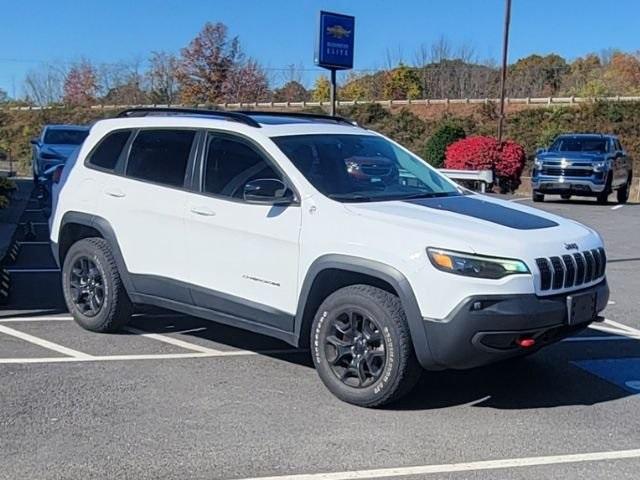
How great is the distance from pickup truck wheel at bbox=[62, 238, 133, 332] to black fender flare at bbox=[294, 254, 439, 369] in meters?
2.21

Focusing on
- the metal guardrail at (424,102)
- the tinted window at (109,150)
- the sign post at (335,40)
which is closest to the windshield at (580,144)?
the sign post at (335,40)

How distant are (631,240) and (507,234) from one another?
10112 mm

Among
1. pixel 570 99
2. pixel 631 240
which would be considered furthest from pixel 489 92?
pixel 631 240

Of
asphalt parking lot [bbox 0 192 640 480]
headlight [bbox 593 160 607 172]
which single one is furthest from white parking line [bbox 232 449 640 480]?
headlight [bbox 593 160 607 172]

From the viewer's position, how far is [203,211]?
19.8 ft

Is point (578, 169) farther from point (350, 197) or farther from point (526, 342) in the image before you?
point (526, 342)

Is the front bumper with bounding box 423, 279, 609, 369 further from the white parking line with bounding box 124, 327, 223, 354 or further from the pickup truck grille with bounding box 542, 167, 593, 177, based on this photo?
the pickup truck grille with bounding box 542, 167, 593, 177

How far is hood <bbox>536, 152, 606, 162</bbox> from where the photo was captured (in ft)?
70.4

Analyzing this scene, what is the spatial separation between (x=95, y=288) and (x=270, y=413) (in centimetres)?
257

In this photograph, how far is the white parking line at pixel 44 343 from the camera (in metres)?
6.39

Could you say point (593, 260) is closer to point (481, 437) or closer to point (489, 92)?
point (481, 437)

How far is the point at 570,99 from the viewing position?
5097 centimetres

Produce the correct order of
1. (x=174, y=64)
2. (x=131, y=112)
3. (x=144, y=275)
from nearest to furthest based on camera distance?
(x=144, y=275) < (x=131, y=112) < (x=174, y=64)

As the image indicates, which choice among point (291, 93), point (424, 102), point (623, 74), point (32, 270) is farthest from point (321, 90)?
point (32, 270)
